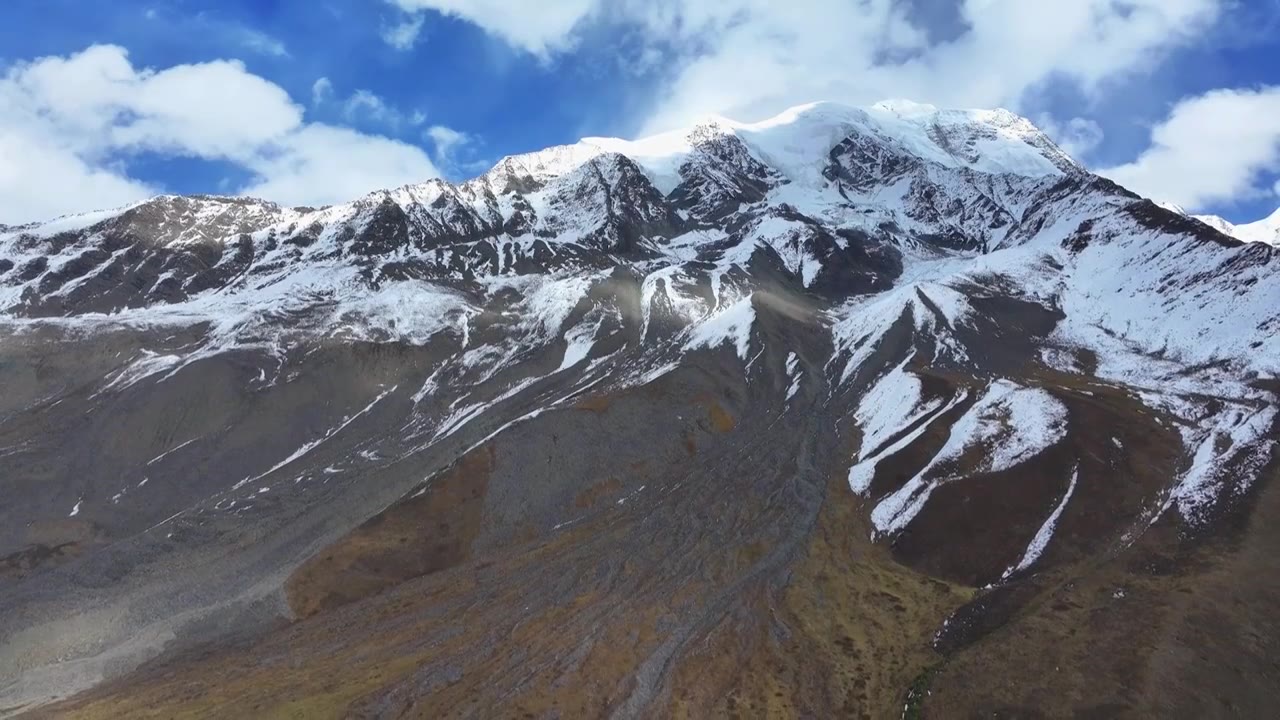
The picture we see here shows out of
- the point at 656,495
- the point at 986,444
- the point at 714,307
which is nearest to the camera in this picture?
the point at 986,444

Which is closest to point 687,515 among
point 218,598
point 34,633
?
point 218,598

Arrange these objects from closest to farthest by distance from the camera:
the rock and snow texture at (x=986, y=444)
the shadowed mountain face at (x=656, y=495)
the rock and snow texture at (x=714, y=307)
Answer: the shadowed mountain face at (x=656, y=495) → the rock and snow texture at (x=986, y=444) → the rock and snow texture at (x=714, y=307)

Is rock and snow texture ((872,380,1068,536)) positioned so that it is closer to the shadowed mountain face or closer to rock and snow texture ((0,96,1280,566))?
rock and snow texture ((0,96,1280,566))

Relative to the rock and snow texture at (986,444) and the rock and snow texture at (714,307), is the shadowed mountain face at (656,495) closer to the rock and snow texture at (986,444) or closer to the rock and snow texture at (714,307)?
the rock and snow texture at (986,444)

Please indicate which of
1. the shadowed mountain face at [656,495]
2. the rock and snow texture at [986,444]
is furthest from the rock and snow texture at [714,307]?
the shadowed mountain face at [656,495]

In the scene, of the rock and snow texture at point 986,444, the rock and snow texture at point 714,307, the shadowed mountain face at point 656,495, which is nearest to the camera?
the shadowed mountain face at point 656,495

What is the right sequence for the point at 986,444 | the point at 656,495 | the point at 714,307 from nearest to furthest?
the point at 986,444 → the point at 656,495 → the point at 714,307

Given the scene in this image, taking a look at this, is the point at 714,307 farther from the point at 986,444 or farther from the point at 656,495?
the point at 986,444

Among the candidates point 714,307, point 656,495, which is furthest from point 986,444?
point 714,307

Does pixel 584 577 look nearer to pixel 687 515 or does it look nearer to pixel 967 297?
pixel 687 515
